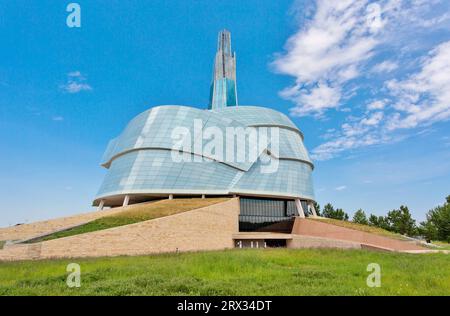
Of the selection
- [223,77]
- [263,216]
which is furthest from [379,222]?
[223,77]

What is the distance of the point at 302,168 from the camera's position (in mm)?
49281

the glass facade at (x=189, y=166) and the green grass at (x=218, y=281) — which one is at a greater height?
the glass facade at (x=189, y=166)

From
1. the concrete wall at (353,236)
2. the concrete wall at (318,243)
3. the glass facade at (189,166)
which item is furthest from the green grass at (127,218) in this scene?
the concrete wall at (353,236)

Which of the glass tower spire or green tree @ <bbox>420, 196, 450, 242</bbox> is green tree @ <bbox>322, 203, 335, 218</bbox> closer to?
green tree @ <bbox>420, 196, 450, 242</bbox>

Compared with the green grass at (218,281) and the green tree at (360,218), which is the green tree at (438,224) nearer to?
the green tree at (360,218)

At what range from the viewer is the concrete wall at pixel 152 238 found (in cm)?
2030

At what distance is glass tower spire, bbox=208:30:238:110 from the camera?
65438mm

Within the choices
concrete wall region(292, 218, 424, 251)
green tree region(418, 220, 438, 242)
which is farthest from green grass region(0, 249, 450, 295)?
green tree region(418, 220, 438, 242)

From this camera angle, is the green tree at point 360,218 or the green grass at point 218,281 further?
the green tree at point 360,218

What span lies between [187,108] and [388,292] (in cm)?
4013

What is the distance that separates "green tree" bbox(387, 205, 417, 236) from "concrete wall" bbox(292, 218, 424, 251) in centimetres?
2905

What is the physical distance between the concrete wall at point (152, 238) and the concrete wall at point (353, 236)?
9686 millimetres

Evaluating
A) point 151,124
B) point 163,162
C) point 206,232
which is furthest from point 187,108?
point 206,232

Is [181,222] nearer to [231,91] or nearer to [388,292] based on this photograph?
[388,292]
